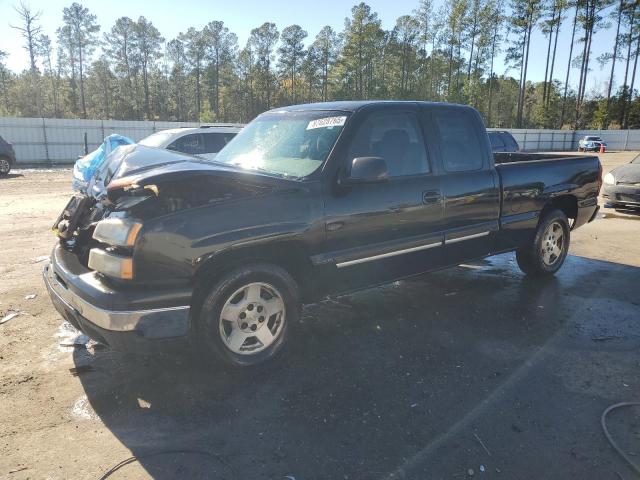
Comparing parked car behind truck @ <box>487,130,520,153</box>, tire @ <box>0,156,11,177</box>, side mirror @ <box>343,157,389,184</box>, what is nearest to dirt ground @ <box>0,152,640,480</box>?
side mirror @ <box>343,157,389,184</box>

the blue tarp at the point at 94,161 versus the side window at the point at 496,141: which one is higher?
the side window at the point at 496,141

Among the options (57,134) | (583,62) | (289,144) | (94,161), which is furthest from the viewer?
(583,62)

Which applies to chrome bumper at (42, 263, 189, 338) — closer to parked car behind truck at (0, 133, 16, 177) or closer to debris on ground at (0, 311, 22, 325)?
debris on ground at (0, 311, 22, 325)

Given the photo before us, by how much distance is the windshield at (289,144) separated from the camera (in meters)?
3.90

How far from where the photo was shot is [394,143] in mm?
4258

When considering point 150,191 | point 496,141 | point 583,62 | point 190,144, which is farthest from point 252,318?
point 583,62

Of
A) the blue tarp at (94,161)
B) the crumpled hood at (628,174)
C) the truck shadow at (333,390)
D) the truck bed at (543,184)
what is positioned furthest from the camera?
the crumpled hood at (628,174)

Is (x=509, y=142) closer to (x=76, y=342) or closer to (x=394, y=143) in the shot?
(x=394, y=143)

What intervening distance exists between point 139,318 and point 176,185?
2.86 feet

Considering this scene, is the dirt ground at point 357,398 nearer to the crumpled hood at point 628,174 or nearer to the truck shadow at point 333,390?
the truck shadow at point 333,390

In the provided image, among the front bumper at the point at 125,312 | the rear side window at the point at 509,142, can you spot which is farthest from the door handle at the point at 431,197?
the rear side window at the point at 509,142

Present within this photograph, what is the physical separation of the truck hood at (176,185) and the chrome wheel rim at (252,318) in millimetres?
692

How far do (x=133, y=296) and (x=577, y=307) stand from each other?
440 cm

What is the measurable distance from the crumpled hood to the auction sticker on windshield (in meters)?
9.22
